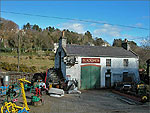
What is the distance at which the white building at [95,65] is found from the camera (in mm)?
17281

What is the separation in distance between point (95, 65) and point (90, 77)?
1.69 meters

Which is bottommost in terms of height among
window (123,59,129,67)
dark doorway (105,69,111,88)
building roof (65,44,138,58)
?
dark doorway (105,69,111,88)

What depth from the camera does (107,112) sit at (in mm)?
9781

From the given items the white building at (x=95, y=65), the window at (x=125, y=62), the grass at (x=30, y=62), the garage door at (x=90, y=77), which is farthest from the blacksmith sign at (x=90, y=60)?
the grass at (x=30, y=62)

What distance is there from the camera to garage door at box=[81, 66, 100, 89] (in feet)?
57.8

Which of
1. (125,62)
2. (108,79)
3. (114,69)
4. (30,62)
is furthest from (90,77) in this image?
(30,62)

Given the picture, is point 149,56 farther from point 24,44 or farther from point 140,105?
point 24,44

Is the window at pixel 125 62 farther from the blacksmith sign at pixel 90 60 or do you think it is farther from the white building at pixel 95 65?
the blacksmith sign at pixel 90 60

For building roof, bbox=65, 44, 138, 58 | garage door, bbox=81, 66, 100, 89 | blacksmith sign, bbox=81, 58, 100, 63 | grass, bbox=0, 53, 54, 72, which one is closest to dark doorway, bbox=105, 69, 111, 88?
garage door, bbox=81, 66, 100, 89

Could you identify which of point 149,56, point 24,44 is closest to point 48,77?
point 149,56

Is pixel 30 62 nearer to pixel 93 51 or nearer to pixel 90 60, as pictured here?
pixel 93 51

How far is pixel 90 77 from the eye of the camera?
17953 millimetres

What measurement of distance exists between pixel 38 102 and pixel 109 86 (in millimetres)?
11502

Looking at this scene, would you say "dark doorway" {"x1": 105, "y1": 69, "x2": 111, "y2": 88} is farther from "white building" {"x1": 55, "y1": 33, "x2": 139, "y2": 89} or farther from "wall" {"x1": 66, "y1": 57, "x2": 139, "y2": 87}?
"wall" {"x1": 66, "y1": 57, "x2": 139, "y2": 87}
